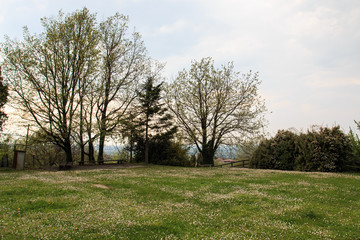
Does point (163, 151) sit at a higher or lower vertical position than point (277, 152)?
higher

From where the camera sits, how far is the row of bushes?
25.7 m

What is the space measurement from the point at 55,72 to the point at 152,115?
1578 centimetres

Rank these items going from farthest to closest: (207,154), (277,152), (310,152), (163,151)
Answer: (163,151) < (207,154) < (277,152) < (310,152)

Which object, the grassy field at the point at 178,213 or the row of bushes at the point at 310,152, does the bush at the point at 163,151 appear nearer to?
the row of bushes at the point at 310,152

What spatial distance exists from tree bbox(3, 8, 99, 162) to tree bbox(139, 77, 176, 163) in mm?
9900

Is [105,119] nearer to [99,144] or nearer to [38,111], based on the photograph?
[99,144]

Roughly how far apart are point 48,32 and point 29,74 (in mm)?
6277

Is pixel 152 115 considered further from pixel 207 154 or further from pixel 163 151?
pixel 207 154

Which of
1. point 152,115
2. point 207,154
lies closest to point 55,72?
point 152,115

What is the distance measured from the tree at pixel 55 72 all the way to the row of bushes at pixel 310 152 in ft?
88.6

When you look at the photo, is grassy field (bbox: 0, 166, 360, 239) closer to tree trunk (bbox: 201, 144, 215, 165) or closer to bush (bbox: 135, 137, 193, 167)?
tree trunk (bbox: 201, 144, 215, 165)

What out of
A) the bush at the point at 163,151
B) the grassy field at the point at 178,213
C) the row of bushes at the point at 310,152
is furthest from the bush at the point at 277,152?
the grassy field at the point at 178,213

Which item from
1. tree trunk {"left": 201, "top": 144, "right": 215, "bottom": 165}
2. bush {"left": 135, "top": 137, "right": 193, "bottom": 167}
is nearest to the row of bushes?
tree trunk {"left": 201, "top": 144, "right": 215, "bottom": 165}

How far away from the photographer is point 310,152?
2745cm
